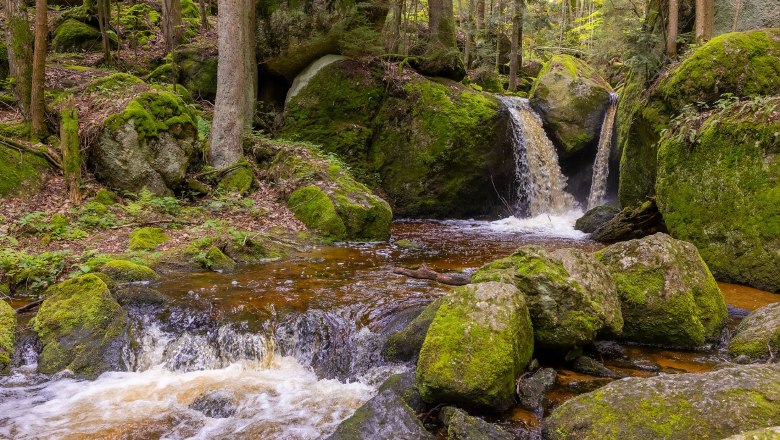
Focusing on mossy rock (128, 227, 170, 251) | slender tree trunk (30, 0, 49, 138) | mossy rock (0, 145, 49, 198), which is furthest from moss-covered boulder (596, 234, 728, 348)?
slender tree trunk (30, 0, 49, 138)

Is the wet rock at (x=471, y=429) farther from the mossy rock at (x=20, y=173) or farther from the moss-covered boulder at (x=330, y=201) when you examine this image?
the mossy rock at (x=20, y=173)

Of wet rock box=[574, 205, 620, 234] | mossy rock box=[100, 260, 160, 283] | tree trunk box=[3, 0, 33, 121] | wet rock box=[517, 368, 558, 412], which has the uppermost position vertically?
tree trunk box=[3, 0, 33, 121]

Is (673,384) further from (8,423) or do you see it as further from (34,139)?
(34,139)

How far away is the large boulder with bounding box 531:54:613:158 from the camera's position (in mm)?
15109

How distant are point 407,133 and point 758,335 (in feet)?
34.3

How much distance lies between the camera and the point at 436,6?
15.9 meters

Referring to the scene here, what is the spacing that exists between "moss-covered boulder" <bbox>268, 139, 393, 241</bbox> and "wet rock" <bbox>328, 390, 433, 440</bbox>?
245 inches

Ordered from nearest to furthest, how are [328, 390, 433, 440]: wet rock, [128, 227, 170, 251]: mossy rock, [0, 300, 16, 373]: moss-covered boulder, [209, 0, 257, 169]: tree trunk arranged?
[328, 390, 433, 440]: wet rock → [0, 300, 16, 373]: moss-covered boulder → [128, 227, 170, 251]: mossy rock → [209, 0, 257, 169]: tree trunk

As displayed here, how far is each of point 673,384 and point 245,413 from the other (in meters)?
3.45

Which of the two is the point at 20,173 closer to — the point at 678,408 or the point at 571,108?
the point at 678,408

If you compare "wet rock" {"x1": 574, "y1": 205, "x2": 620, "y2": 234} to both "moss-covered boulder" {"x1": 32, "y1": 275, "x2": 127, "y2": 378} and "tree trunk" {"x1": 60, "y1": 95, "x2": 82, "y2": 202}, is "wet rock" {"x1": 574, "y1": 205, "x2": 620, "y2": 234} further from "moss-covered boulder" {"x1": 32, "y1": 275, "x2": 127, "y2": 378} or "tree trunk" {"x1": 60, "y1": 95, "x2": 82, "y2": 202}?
"tree trunk" {"x1": 60, "y1": 95, "x2": 82, "y2": 202}

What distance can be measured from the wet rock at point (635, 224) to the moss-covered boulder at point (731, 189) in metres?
1.56

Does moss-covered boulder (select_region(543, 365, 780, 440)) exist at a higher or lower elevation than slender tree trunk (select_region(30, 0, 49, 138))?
lower

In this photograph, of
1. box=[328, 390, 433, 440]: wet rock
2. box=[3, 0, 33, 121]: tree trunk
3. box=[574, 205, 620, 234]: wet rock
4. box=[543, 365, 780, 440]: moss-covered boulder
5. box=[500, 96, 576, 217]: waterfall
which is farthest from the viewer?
box=[500, 96, 576, 217]: waterfall
